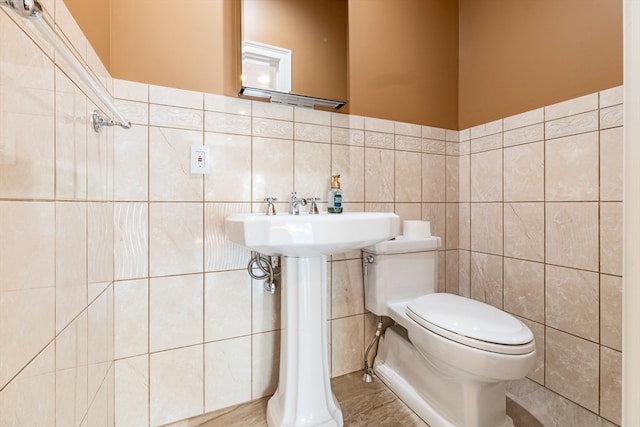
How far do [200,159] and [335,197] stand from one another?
0.60 meters

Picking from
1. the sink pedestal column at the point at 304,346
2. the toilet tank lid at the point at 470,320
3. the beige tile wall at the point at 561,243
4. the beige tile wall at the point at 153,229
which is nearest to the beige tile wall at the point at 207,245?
the beige tile wall at the point at 153,229

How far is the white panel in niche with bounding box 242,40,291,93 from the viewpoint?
4.12 ft

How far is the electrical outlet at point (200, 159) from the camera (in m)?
1.20

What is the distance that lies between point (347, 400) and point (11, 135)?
143 cm

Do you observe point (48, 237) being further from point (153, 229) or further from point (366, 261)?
point (366, 261)

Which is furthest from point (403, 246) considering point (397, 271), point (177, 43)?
point (177, 43)

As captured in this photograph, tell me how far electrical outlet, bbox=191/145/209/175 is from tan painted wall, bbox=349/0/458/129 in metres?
0.76

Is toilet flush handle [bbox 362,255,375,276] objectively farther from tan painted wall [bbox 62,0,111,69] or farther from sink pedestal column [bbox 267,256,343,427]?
tan painted wall [bbox 62,0,111,69]

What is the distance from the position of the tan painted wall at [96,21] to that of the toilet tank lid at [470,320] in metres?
1.48

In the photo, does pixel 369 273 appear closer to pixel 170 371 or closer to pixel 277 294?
pixel 277 294

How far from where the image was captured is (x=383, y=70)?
5.26 feet

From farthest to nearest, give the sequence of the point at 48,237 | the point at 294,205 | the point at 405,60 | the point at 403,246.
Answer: the point at 405,60
the point at 403,246
the point at 294,205
the point at 48,237

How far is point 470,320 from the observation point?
3.50 ft

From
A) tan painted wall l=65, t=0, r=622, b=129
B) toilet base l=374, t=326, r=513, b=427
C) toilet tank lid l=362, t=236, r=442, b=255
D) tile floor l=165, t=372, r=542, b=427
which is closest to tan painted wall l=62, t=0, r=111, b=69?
tan painted wall l=65, t=0, r=622, b=129
